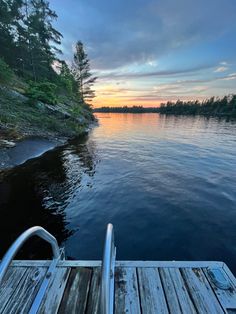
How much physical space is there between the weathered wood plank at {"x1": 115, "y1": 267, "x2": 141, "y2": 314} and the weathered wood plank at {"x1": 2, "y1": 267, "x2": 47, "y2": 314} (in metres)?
0.98

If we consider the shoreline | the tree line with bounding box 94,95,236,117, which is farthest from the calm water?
the tree line with bounding box 94,95,236,117

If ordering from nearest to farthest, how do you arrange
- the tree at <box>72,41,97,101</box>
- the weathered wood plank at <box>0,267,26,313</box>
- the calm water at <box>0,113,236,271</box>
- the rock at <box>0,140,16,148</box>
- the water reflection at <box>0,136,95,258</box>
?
the weathered wood plank at <box>0,267,26,313</box>
the calm water at <box>0,113,236,271</box>
the water reflection at <box>0,136,95,258</box>
the rock at <box>0,140,16,148</box>
the tree at <box>72,41,97,101</box>

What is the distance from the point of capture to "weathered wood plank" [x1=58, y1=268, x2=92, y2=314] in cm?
204

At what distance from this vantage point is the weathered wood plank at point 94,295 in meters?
2.02

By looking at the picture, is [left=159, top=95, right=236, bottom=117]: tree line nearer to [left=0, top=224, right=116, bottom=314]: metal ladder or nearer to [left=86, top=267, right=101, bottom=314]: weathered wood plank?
[left=86, top=267, right=101, bottom=314]: weathered wood plank

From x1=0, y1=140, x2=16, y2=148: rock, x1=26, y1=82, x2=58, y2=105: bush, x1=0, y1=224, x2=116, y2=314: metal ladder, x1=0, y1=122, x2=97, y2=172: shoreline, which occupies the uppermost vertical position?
x1=26, y1=82, x2=58, y2=105: bush

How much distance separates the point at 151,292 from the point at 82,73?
149 feet

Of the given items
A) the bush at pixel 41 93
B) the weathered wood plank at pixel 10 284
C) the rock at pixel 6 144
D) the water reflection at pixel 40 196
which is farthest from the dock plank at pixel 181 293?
the bush at pixel 41 93

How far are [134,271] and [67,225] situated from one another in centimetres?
293

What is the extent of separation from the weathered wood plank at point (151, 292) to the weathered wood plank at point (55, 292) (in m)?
0.94

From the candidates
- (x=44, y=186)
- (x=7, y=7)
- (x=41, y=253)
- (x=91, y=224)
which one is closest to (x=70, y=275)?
(x=41, y=253)

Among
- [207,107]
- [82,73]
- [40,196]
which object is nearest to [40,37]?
[82,73]

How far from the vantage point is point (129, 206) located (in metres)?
5.91

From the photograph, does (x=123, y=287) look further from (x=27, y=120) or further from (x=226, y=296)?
(x=27, y=120)
